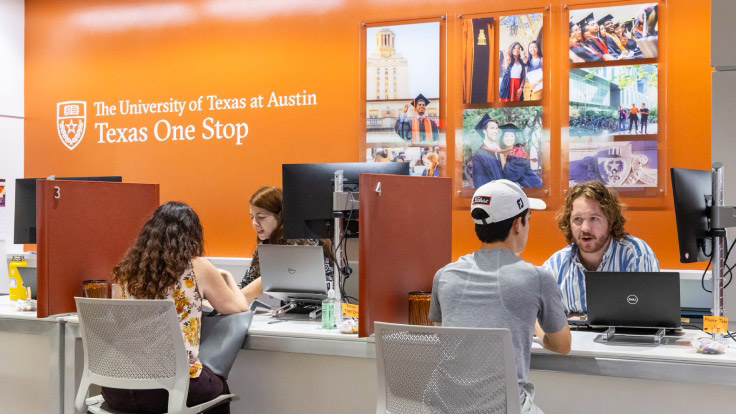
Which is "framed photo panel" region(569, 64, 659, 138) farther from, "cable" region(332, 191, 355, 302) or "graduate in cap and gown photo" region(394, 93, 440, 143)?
"cable" region(332, 191, 355, 302)

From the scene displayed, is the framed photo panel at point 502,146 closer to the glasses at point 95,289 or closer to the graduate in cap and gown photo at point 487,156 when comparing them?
the graduate in cap and gown photo at point 487,156

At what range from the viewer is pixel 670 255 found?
4773mm

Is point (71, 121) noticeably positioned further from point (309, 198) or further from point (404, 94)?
point (309, 198)

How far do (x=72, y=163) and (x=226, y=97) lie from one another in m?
1.62

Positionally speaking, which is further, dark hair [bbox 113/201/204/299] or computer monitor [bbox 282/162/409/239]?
computer monitor [bbox 282/162/409/239]

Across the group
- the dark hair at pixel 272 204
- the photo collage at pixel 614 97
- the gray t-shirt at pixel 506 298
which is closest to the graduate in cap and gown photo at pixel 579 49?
the photo collage at pixel 614 97

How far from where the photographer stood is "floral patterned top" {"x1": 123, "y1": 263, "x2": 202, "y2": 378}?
309 centimetres

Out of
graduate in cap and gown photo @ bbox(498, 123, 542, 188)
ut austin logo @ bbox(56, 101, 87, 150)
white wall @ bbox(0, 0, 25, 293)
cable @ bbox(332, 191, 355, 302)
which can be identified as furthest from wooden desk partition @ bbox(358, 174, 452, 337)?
white wall @ bbox(0, 0, 25, 293)

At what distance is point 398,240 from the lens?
Result: 321 cm

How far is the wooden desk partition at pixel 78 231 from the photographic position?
3.69 m

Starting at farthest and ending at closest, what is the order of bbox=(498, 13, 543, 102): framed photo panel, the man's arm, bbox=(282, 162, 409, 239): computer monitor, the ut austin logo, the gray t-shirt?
the ut austin logo
bbox=(498, 13, 543, 102): framed photo panel
bbox=(282, 162, 409, 239): computer monitor
the man's arm
the gray t-shirt

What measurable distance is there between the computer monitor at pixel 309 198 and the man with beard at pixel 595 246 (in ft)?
3.32

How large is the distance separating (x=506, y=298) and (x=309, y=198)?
1452 mm

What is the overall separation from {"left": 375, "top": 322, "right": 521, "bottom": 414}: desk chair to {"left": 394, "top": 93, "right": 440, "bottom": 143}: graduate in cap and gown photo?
10.2ft
